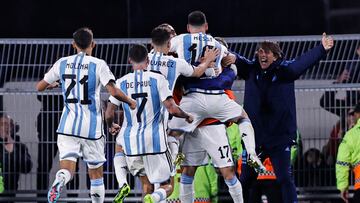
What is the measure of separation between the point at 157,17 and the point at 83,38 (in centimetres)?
659

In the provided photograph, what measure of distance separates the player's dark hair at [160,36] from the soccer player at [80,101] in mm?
652

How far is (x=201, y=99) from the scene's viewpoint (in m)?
16.5

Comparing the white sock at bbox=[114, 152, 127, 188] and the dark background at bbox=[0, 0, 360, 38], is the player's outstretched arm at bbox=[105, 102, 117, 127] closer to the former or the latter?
the white sock at bbox=[114, 152, 127, 188]

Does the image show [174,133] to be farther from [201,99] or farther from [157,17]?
[157,17]

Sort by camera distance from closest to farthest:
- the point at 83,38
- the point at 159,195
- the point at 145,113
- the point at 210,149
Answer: the point at 159,195
the point at 145,113
the point at 83,38
the point at 210,149

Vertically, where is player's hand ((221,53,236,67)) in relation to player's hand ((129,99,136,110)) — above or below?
above

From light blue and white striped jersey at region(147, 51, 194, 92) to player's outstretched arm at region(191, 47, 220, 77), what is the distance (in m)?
0.10

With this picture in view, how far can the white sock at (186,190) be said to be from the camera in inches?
659

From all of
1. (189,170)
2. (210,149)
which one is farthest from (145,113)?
(189,170)

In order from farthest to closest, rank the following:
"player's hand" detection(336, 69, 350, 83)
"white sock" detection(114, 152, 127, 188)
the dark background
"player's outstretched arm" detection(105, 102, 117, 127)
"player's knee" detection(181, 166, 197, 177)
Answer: the dark background → "player's hand" detection(336, 69, 350, 83) → "player's knee" detection(181, 166, 197, 177) → "white sock" detection(114, 152, 127, 188) → "player's outstretched arm" detection(105, 102, 117, 127)

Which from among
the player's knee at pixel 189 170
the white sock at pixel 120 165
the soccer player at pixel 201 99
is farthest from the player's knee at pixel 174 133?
the white sock at pixel 120 165

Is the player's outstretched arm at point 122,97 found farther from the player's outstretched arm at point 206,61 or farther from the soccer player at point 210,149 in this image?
the soccer player at point 210,149

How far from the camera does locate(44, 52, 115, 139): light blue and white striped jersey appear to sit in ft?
51.8

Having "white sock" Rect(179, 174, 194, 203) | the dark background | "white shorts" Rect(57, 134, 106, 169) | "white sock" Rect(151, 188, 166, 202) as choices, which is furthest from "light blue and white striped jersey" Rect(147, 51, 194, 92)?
the dark background
